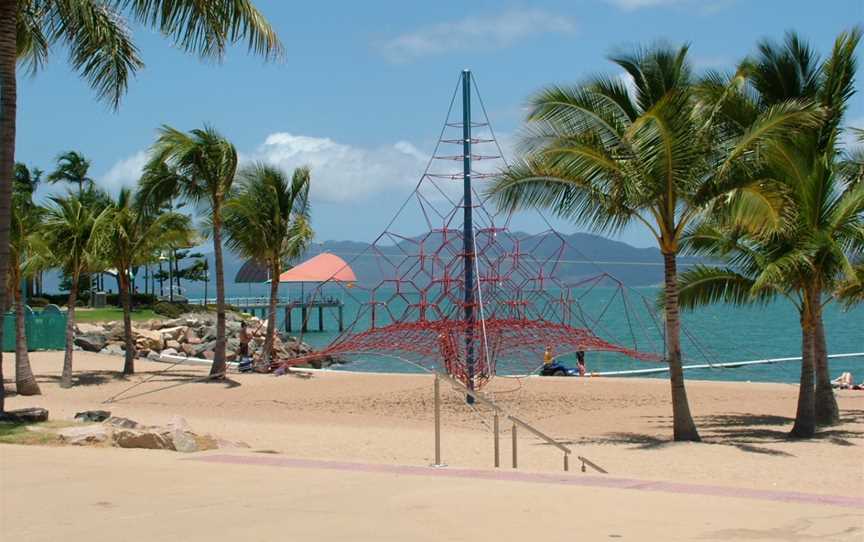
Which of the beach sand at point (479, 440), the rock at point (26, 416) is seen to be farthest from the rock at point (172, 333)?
the rock at point (26, 416)

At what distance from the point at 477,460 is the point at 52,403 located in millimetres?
9858

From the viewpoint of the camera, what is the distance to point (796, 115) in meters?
14.3

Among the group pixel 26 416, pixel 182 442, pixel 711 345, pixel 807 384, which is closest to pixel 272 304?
pixel 26 416

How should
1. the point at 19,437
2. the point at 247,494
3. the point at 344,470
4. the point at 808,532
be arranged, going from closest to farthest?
the point at 808,532
the point at 247,494
the point at 344,470
the point at 19,437

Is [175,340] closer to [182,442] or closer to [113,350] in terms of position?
[113,350]

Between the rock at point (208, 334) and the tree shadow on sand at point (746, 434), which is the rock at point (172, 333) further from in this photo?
the tree shadow on sand at point (746, 434)

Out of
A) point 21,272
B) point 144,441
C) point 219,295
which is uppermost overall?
point 21,272

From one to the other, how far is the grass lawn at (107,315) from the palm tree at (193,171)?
24.2 m

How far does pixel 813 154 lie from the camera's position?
15.9 metres

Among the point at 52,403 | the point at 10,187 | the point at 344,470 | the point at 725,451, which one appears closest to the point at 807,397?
the point at 725,451

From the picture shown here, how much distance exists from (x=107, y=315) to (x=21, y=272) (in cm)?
2643

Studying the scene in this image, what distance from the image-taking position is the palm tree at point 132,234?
2471cm

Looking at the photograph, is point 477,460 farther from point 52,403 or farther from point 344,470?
point 52,403

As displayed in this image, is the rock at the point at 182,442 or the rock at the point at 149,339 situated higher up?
the rock at the point at 149,339
